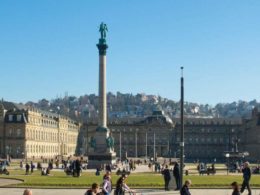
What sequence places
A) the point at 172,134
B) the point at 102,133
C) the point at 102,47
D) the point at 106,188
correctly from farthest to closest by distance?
the point at 172,134, the point at 102,47, the point at 102,133, the point at 106,188

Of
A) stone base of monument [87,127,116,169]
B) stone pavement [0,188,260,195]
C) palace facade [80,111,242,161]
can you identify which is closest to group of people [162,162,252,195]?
stone pavement [0,188,260,195]

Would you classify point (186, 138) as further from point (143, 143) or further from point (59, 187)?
point (59, 187)

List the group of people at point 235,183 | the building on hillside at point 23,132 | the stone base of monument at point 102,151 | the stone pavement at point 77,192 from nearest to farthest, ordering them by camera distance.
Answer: the group of people at point 235,183
the stone pavement at point 77,192
the stone base of monument at point 102,151
the building on hillside at point 23,132

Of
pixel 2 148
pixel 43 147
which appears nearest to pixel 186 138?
pixel 43 147

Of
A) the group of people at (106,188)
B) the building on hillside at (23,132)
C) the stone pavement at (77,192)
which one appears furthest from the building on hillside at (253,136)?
the group of people at (106,188)

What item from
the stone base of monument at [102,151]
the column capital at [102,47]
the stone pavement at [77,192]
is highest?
the column capital at [102,47]

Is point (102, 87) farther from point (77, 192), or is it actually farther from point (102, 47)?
point (77, 192)

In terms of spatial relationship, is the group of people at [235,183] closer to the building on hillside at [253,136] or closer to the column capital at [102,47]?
the column capital at [102,47]

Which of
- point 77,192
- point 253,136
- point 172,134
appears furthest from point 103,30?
point 172,134

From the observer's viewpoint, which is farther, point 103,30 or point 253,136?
point 253,136

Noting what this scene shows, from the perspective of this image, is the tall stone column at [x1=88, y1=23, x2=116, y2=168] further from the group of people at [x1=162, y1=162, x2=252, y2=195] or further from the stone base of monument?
the group of people at [x1=162, y1=162, x2=252, y2=195]

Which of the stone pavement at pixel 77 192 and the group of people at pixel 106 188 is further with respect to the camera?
the stone pavement at pixel 77 192

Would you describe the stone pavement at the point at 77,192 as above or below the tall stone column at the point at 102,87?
below

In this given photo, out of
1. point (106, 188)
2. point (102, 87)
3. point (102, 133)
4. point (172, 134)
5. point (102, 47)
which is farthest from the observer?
point (172, 134)
